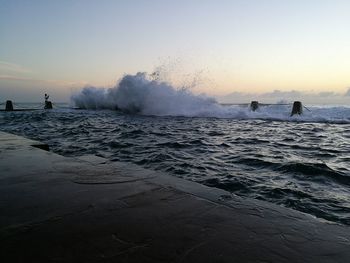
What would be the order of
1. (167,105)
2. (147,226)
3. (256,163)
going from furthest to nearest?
1. (167,105)
2. (256,163)
3. (147,226)

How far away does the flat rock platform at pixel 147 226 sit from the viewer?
159 cm

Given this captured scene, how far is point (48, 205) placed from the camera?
89.7 inches

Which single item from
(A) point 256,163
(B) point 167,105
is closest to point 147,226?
(A) point 256,163

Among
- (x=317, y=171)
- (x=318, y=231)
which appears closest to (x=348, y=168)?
(x=317, y=171)

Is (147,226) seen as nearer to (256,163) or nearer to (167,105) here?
(256,163)

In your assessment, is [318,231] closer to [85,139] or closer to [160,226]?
[160,226]

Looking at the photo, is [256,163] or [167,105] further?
[167,105]

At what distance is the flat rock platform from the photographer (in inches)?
62.6

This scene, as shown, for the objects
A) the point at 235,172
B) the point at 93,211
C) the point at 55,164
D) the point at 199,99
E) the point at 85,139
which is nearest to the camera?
the point at 93,211

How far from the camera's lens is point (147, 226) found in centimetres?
194

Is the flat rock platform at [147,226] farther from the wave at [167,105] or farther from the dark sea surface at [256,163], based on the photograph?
the wave at [167,105]

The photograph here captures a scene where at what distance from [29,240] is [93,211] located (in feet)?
1.81

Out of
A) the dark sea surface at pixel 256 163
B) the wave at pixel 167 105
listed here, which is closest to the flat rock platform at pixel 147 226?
the dark sea surface at pixel 256 163

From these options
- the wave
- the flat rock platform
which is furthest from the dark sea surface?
the wave
